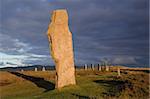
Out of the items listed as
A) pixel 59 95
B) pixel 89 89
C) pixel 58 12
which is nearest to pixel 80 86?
pixel 89 89

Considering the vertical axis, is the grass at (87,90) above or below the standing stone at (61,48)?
below

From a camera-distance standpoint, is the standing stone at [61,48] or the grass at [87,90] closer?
the grass at [87,90]

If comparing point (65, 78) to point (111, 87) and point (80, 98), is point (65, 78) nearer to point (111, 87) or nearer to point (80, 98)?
point (111, 87)

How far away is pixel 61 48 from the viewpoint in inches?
1104

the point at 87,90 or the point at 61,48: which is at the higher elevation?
the point at 61,48

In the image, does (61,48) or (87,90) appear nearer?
(87,90)

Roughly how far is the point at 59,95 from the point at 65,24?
6.40m

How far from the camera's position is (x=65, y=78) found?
28391mm

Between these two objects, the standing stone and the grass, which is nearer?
the grass

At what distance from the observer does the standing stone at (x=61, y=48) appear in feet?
91.9

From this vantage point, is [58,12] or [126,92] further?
[58,12]

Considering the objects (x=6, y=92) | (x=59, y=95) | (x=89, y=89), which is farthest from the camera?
(x=6, y=92)

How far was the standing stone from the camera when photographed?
28000mm

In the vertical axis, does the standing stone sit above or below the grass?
above
